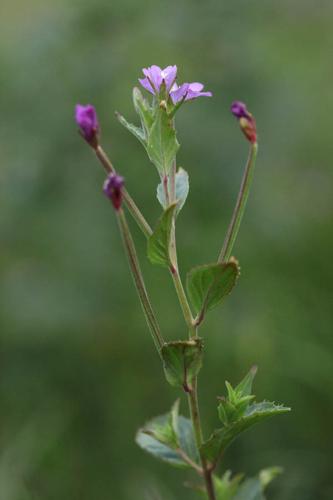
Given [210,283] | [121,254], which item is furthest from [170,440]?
[121,254]

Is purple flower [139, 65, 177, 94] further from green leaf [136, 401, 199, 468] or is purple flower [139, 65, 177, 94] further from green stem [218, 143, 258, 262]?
green leaf [136, 401, 199, 468]

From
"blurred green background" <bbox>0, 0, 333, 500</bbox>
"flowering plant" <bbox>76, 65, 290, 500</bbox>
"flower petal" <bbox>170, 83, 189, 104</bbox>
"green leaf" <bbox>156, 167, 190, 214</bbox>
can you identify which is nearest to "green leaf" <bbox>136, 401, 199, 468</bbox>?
"flowering plant" <bbox>76, 65, 290, 500</bbox>

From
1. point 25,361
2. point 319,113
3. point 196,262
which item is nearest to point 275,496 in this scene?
point 196,262

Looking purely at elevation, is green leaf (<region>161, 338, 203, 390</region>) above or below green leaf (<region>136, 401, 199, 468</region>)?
above

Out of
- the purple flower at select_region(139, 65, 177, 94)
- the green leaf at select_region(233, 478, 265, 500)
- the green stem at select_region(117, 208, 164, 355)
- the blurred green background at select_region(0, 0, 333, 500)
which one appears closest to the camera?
the green stem at select_region(117, 208, 164, 355)

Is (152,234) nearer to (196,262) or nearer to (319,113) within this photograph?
(196,262)
